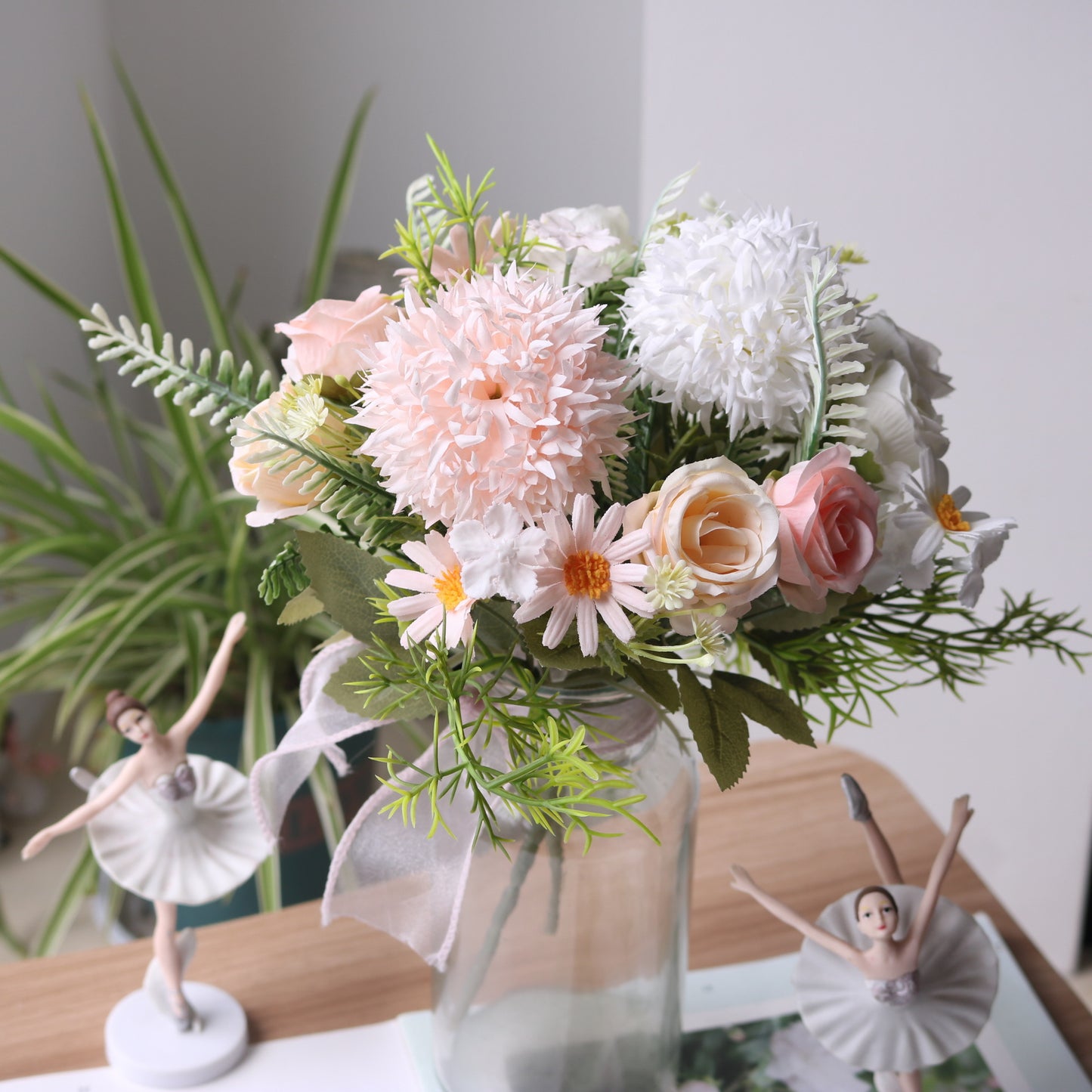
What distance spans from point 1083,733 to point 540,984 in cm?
100

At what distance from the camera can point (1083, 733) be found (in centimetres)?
136

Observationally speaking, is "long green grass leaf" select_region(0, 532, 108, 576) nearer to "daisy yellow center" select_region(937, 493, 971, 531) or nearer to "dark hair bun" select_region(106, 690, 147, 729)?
"dark hair bun" select_region(106, 690, 147, 729)

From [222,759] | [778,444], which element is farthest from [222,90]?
[778,444]

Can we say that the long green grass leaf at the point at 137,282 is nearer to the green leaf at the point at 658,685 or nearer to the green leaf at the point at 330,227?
the green leaf at the point at 330,227

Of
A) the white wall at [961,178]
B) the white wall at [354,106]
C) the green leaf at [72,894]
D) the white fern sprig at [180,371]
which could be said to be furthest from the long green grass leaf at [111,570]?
the white wall at [354,106]

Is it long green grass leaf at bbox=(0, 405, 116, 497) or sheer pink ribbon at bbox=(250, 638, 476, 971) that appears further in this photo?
long green grass leaf at bbox=(0, 405, 116, 497)

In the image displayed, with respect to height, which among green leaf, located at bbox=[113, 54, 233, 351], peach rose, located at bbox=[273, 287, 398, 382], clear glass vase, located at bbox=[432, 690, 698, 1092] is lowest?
clear glass vase, located at bbox=[432, 690, 698, 1092]

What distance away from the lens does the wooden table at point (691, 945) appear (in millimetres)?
693

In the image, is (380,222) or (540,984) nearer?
(540,984)

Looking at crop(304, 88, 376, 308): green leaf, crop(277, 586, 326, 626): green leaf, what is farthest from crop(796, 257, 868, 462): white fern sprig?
crop(304, 88, 376, 308): green leaf

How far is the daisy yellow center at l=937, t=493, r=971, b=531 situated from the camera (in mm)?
472

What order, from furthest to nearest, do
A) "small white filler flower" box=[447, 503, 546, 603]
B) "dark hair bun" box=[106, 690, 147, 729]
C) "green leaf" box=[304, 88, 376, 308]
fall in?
"green leaf" box=[304, 88, 376, 308], "dark hair bun" box=[106, 690, 147, 729], "small white filler flower" box=[447, 503, 546, 603]

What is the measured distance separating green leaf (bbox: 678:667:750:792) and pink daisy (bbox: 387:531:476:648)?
0.39 ft

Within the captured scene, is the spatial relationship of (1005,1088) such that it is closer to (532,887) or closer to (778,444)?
(532,887)
